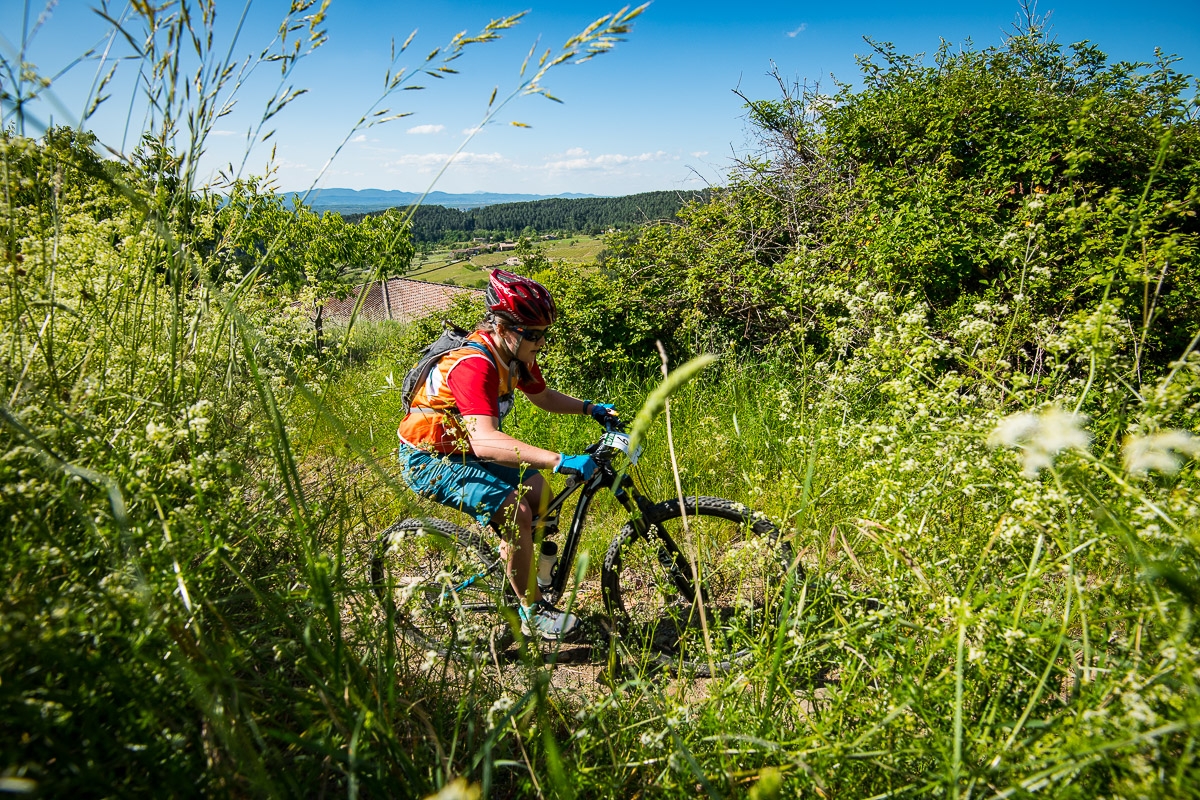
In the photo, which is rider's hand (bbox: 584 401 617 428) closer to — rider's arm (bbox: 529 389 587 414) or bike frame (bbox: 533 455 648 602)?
rider's arm (bbox: 529 389 587 414)

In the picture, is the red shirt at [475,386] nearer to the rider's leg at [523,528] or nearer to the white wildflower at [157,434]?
the rider's leg at [523,528]

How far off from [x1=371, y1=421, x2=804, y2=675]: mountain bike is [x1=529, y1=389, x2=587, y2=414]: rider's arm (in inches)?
16.2

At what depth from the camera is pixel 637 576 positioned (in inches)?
167

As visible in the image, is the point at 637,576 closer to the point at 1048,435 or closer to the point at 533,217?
the point at 1048,435

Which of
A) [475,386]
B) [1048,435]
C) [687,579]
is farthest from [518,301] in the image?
[1048,435]

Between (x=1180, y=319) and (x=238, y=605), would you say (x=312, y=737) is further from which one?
(x=1180, y=319)

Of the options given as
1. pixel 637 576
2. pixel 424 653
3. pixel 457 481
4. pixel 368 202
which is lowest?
pixel 637 576

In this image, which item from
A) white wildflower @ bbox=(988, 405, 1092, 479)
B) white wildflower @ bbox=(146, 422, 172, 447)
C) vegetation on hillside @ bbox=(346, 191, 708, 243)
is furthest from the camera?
vegetation on hillside @ bbox=(346, 191, 708, 243)

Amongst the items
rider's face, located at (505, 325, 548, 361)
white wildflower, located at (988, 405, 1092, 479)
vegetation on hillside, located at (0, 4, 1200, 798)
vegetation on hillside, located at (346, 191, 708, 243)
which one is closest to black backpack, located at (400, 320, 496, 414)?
rider's face, located at (505, 325, 548, 361)

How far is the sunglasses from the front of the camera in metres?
3.38

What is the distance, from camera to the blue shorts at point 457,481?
322 cm

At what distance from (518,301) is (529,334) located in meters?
0.23

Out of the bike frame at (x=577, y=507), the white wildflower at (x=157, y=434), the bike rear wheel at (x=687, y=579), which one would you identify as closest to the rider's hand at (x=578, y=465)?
the bike frame at (x=577, y=507)

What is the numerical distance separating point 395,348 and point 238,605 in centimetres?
814
